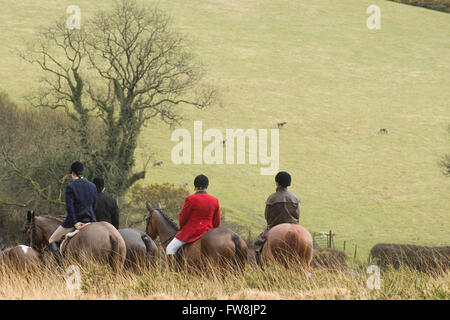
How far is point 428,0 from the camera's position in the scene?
10556cm

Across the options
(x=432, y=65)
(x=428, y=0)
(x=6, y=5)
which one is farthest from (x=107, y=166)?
(x=428, y=0)

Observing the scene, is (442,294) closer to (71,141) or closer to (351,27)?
(71,141)

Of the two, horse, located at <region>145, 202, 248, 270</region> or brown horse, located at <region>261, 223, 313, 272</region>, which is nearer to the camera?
horse, located at <region>145, 202, 248, 270</region>

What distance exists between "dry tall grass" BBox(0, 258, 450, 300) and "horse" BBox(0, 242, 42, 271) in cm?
142

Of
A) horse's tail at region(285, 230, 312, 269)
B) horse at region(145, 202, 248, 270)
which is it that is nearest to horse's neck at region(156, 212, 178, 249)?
horse at region(145, 202, 248, 270)

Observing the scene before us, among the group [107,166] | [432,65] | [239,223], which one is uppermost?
[432,65]

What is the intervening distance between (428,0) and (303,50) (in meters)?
31.6

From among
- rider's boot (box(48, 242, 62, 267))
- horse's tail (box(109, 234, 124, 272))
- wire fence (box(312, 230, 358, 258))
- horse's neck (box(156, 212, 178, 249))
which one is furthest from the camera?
wire fence (box(312, 230, 358, 258))

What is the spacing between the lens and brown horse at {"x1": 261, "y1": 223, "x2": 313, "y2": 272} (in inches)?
490

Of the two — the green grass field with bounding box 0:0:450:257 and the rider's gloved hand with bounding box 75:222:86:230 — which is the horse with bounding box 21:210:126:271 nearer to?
the rider's gloved hand with bounding box 75:222:86:230

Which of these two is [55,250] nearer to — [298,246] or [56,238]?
[56,238]

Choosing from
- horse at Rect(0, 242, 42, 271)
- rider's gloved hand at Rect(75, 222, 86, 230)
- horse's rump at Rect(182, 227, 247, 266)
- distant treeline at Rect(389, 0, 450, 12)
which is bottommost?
horse at Rect(0, 242, 42, 271)

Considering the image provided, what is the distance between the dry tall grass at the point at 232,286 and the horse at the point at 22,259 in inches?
55.7

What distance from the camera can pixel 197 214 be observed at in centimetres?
1256
